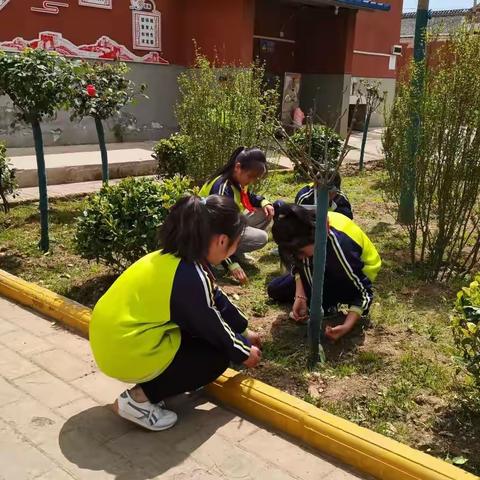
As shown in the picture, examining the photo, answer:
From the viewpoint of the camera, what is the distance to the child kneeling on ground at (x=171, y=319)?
2.71 metres

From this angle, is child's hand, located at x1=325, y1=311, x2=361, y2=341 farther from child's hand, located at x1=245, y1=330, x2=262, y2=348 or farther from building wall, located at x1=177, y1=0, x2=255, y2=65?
building wall, located at x1=177, y1=0, x2=255, y2=65

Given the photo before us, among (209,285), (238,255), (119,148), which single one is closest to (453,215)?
(238,255)

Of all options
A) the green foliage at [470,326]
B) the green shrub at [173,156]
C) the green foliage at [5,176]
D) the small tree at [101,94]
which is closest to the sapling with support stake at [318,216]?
the green foliage at [470,326]

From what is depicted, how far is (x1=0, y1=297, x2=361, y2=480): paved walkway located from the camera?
8.38ft

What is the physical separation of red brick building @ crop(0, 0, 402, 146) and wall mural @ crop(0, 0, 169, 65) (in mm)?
18

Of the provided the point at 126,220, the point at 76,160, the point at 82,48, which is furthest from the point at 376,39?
the point at 126,220

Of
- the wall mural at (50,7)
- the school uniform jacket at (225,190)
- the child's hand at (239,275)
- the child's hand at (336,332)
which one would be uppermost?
the wall mural at (50,7)

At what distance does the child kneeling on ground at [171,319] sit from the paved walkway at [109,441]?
15cm

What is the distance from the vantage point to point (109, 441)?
9.08ft

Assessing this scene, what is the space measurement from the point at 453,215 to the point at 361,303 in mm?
1504

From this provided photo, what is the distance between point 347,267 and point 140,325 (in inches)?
54.3

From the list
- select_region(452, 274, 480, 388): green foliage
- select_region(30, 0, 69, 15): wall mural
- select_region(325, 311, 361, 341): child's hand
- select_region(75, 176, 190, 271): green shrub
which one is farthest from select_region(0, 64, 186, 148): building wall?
select_region(452, 274, 480, 388): green foliage

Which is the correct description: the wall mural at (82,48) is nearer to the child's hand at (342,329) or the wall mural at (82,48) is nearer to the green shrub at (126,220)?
the green shrub at (126,220)

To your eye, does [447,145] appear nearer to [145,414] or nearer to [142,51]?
[145,414]
